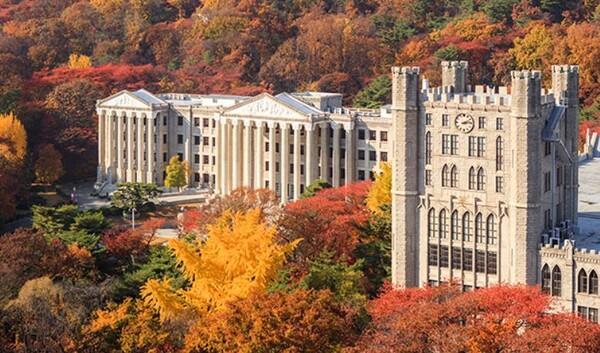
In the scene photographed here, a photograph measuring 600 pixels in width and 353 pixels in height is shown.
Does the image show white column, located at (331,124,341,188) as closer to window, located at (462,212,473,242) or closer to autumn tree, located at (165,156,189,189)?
autumn tree, located at (165,156,189,189)

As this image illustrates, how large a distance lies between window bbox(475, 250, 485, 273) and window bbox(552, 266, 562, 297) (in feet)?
11.9

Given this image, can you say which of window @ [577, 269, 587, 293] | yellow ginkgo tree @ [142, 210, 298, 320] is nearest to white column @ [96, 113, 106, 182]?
yellow ginkgo tree @ [142, 210, 298, 320]

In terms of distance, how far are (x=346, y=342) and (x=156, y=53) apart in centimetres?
10811

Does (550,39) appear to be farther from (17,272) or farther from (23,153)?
(17,272)

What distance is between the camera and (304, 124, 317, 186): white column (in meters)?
103

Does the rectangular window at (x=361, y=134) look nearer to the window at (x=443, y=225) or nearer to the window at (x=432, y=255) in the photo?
the window at (x=432, y=255)

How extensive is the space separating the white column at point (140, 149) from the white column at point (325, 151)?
58.8 feet

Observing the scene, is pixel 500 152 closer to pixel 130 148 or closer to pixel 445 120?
pixel 445 120

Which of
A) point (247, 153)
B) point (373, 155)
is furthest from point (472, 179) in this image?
point (247, 153)

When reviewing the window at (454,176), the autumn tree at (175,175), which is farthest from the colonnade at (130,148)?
the window at (454,176)

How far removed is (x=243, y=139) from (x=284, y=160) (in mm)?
4275

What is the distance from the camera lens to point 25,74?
443ft

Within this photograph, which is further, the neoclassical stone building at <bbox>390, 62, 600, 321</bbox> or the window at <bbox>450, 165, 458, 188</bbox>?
the window at <bbox>450, 165, 458, 188</bbox>

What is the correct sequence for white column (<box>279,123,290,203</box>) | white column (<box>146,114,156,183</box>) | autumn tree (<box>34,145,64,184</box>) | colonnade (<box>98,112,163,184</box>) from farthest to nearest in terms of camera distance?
colonnade (<box>98,112,163,184</box>) → white column (<box>146,114,156,183</box>) → autumn tree (<box>34,145,64,184</box>) → white column (<box>279,123,290,203</box>)
